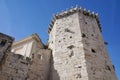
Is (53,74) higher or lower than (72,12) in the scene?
lower

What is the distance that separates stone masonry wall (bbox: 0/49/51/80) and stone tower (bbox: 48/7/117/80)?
68 cm

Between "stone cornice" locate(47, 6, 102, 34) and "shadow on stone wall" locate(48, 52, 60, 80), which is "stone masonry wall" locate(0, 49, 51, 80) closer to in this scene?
"shadow on stone wall" locate(48, 52, 60, 80)

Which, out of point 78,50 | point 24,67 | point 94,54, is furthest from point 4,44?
point 94,54

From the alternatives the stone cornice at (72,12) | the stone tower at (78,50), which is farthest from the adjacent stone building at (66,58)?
the stone cornice at (72,12)

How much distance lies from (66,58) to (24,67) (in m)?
2.98

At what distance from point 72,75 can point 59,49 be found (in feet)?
8.85

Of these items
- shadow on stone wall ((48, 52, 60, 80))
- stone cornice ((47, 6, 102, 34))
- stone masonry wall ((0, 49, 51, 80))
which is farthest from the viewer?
stone cornice ((47, 6, 102, 34))

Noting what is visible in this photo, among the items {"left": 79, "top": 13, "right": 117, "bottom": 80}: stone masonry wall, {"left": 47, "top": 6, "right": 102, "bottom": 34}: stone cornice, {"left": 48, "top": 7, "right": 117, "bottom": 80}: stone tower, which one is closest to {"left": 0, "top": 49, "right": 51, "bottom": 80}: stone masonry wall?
{"left": 48, "top": 7, "right": 117, "bottom": 80}: stone tower

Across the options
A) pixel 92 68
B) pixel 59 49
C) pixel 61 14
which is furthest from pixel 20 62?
pixel 61 14

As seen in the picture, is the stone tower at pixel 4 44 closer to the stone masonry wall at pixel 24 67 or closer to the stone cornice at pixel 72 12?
the stone masonry wall at pixel 24 67

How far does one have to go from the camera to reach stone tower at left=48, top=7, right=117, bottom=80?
32.7 feet

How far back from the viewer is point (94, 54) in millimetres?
11148

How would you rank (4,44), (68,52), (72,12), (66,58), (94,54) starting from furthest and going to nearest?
1. (72,12)
2. (68,52)
3. (94,54)
4. (66,58)
5. (4,44)

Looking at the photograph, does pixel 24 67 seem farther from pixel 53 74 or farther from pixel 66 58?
pixel 66 58
